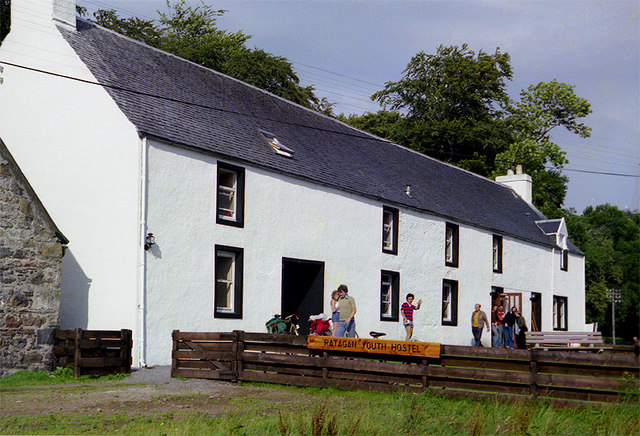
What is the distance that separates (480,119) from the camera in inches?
2110

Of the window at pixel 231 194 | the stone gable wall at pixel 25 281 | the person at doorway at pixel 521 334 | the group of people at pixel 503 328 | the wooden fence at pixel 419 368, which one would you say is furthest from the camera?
the person at doorway at pixel 521 334

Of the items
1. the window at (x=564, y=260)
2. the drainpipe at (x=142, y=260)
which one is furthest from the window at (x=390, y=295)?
the window at (x=564, y=260)

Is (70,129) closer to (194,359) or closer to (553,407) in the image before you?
(194,359)

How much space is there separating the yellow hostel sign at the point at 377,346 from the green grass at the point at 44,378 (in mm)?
4388

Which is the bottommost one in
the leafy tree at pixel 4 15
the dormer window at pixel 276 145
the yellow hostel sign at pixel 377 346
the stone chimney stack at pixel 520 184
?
the yellow hostel sign at pixel 377 346

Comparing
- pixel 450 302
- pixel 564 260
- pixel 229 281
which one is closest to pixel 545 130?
pixel 564 260

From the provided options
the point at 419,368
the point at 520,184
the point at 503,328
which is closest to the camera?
the point at 419,368

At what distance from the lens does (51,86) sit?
19547 mm

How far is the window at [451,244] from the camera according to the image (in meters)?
29.3

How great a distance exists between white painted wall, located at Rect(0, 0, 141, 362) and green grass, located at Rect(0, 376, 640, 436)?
6.90 metres

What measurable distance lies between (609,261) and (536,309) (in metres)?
34.0

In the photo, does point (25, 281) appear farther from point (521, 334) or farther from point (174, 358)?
point (521, 334)

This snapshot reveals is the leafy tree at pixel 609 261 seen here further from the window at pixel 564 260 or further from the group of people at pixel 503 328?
the group of people at pixel 503 328

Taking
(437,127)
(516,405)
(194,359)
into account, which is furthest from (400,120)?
(516,405)
